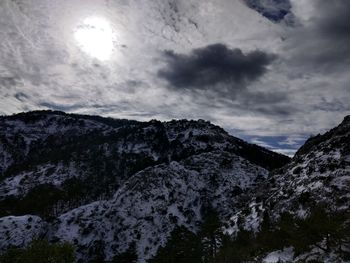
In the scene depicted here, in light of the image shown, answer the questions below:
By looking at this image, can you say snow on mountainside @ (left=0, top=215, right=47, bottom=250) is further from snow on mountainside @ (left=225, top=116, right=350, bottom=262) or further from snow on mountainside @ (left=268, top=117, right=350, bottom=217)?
snow on mountainside @ (left=268, top=117, right=350, bottom=217)

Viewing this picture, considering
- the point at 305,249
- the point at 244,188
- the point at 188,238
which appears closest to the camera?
the point at 305,249

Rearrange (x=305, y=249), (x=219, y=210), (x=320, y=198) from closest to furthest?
(x=305, y=249)
(x=320, y=198)
(x=219, y=210)

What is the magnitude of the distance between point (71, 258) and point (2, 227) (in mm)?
84007

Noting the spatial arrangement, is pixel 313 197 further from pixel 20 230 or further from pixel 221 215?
pixel 20 230

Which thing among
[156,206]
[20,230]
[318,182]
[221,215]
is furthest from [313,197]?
[20,230]

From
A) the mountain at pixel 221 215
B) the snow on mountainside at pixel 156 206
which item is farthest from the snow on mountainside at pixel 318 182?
the snow on mountainside at pixel 156 206

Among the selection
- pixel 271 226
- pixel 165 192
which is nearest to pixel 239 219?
pixel 271 226

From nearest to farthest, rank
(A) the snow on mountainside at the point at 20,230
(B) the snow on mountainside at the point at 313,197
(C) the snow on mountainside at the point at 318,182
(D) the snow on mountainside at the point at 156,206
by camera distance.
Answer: (B) the snow on mountainside at the point at 313,197, (C) the snow on mountainside at the point at 318,182, (A) the snow on mountainside at the point at 20,230, (D) the snow on mountainside at the point at 156,206

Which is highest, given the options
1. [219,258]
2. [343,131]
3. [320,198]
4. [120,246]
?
[343,131]

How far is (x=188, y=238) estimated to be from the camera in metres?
133

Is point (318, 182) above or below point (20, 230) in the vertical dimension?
above

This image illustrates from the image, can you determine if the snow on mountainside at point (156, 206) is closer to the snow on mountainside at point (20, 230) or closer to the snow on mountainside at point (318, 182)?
the snow on mountainside at point (20, 230)

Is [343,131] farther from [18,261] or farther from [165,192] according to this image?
[18,261]

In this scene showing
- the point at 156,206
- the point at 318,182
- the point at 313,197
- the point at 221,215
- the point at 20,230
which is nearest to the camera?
the point at 313,197
